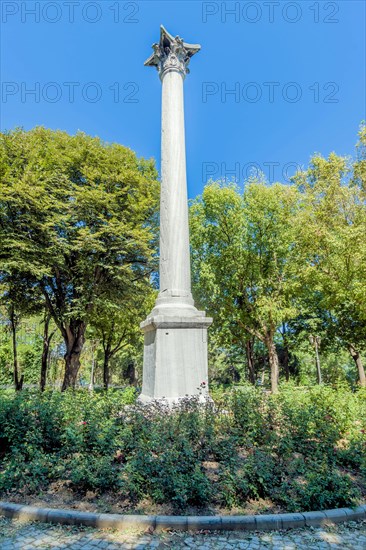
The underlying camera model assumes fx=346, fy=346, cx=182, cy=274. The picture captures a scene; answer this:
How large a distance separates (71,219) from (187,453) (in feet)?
49.9

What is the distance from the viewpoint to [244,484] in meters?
4.32

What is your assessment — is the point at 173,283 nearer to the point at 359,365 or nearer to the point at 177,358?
the point at 177,358

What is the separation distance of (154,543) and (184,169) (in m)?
9.28

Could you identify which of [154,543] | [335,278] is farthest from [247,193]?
[154,543]

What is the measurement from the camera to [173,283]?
9.62 metres

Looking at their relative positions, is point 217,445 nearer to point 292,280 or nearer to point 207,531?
point 207,531

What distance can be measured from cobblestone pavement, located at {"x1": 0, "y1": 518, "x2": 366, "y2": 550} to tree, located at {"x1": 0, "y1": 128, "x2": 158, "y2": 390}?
44.5 ft

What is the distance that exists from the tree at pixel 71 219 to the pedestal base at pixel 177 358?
31.2 ft

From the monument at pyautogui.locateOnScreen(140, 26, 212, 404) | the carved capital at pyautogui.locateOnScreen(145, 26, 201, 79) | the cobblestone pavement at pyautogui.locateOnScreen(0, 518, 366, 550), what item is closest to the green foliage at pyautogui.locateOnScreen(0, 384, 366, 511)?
the cobblestone pavement at pyautogui.locateOnScreen(0, 518, 366, 550)

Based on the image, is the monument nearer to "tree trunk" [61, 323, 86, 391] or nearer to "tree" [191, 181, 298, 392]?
"tree trunk" [61, 323, 86, 391]

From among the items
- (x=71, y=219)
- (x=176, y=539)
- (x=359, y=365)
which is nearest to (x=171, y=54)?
(x=71, y=219)

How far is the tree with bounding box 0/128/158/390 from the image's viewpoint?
16.6 metres

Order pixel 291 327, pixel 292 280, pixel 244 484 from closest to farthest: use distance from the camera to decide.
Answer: pixel 244 484, pixel 292 280, pixel 291 327

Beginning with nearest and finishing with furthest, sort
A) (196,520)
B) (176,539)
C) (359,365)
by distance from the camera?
(176,539) → (196,520) → (359,365)
